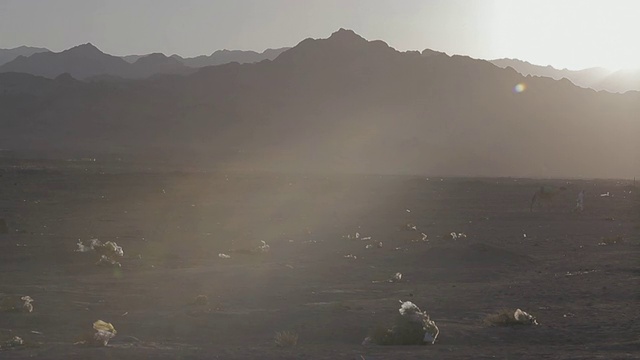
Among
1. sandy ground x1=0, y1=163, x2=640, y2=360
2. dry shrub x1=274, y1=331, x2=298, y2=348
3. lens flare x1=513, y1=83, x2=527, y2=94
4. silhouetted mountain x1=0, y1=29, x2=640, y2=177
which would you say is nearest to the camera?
dry shrub x1=274, y1=331, x2=298, y2=348

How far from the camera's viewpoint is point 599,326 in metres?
14.3

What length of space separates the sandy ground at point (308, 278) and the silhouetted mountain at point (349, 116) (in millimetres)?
67720

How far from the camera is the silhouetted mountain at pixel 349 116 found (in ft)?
399

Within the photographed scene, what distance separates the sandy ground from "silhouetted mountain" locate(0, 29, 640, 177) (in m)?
67.7

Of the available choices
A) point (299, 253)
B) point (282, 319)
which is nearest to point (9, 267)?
point (299, 253)

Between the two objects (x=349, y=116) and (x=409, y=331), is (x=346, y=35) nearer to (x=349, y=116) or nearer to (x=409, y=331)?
(x=349, y=116)

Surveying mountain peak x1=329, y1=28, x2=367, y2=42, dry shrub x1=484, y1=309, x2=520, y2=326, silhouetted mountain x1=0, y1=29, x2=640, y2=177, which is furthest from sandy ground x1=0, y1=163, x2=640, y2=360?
mountain peak x1=329, y1=28, x2=367, y2=42

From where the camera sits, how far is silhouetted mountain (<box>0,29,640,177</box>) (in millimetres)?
121562

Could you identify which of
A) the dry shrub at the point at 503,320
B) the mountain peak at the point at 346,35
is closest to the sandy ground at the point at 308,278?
the dry shrub at the point at 503,320

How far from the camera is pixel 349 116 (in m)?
134

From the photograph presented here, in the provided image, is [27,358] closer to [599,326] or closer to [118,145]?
[599,326]

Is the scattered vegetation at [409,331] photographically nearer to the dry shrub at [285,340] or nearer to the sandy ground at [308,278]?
the sandy ground at [308,278]

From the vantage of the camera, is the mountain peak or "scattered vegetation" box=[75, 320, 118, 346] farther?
the mountain peak

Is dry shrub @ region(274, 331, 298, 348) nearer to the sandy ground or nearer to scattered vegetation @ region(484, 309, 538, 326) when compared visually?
the sandy ground
